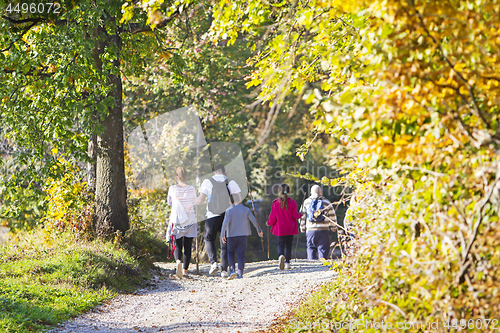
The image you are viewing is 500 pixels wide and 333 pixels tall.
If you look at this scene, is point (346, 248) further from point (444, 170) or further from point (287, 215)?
point (287, 215)

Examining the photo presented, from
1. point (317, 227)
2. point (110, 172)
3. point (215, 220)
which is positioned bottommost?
point (317, 227)

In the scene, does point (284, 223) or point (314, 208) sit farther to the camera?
point (314, 208)

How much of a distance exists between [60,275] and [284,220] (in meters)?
4.57

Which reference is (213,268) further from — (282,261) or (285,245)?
(285,245)

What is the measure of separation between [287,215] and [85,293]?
4.48 m

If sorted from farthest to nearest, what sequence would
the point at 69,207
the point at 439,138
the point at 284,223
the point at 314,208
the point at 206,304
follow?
the point at 314,208
the point at 284,223
the point at 69,207
the point at 206,304
the point at 439,138

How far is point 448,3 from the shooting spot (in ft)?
8.63

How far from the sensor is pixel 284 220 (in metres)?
9.37

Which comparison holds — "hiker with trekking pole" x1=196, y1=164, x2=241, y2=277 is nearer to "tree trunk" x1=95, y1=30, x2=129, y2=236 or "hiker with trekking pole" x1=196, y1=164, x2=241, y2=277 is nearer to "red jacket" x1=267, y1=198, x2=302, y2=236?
"red jacket" x1=267, y1=198, x2=302, y2=236

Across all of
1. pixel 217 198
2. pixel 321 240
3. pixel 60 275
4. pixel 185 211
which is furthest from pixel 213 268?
pixel 60 275

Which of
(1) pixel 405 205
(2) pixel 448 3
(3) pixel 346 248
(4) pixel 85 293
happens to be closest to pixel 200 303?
(4) pixel 85 293

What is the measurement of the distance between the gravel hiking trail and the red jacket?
31.8 inches

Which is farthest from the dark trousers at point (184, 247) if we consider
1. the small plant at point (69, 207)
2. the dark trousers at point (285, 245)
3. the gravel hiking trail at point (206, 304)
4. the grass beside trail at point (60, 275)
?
the dark trousers at point (285, 245)

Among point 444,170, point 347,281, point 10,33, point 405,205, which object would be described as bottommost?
point 347,281
